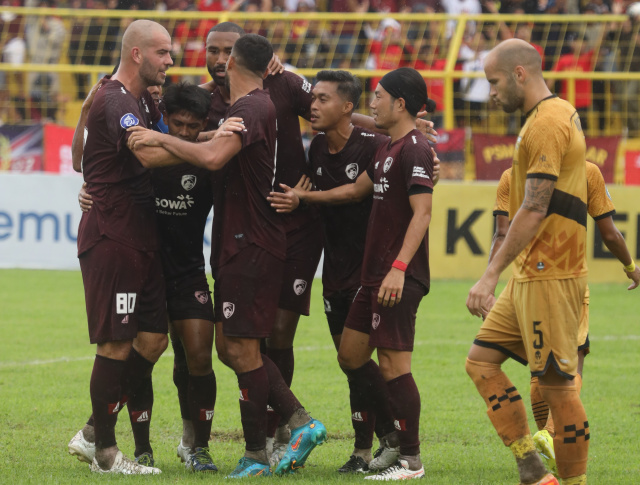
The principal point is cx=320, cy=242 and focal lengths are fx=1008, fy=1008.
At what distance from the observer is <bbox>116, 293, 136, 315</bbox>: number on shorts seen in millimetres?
5727

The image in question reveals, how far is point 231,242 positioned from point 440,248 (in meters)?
9.21

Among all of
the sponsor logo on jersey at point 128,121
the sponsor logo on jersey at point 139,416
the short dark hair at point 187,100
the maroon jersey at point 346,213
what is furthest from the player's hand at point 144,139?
the sponsor logo on jersey at point 139,416

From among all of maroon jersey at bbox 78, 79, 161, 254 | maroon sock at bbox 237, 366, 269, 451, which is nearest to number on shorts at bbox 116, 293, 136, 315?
maroon jersey at bbox 78, 79, 161, 254

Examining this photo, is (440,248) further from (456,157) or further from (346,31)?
(346,31)

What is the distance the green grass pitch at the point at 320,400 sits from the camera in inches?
237

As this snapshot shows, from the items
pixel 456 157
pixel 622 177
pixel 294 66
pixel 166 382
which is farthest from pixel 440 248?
pixel 166 382

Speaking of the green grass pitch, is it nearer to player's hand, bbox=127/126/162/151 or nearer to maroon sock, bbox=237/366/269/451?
maroon sock, bbox=237/366/269/451

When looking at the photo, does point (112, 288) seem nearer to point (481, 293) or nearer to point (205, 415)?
point (205, 415)

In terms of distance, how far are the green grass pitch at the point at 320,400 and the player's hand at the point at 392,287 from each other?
1.04 m

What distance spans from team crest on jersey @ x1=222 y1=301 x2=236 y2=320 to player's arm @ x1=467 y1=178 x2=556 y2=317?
58.8 inches

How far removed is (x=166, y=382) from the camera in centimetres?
884

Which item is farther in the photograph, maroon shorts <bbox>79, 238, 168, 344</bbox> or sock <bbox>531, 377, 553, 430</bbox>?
sock <bbox>531, 377, 553, 430</bbox>

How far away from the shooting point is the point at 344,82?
20.8ft

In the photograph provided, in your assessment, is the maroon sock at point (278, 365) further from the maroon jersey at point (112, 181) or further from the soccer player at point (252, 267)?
the maroon jersey at point (112, 181)
